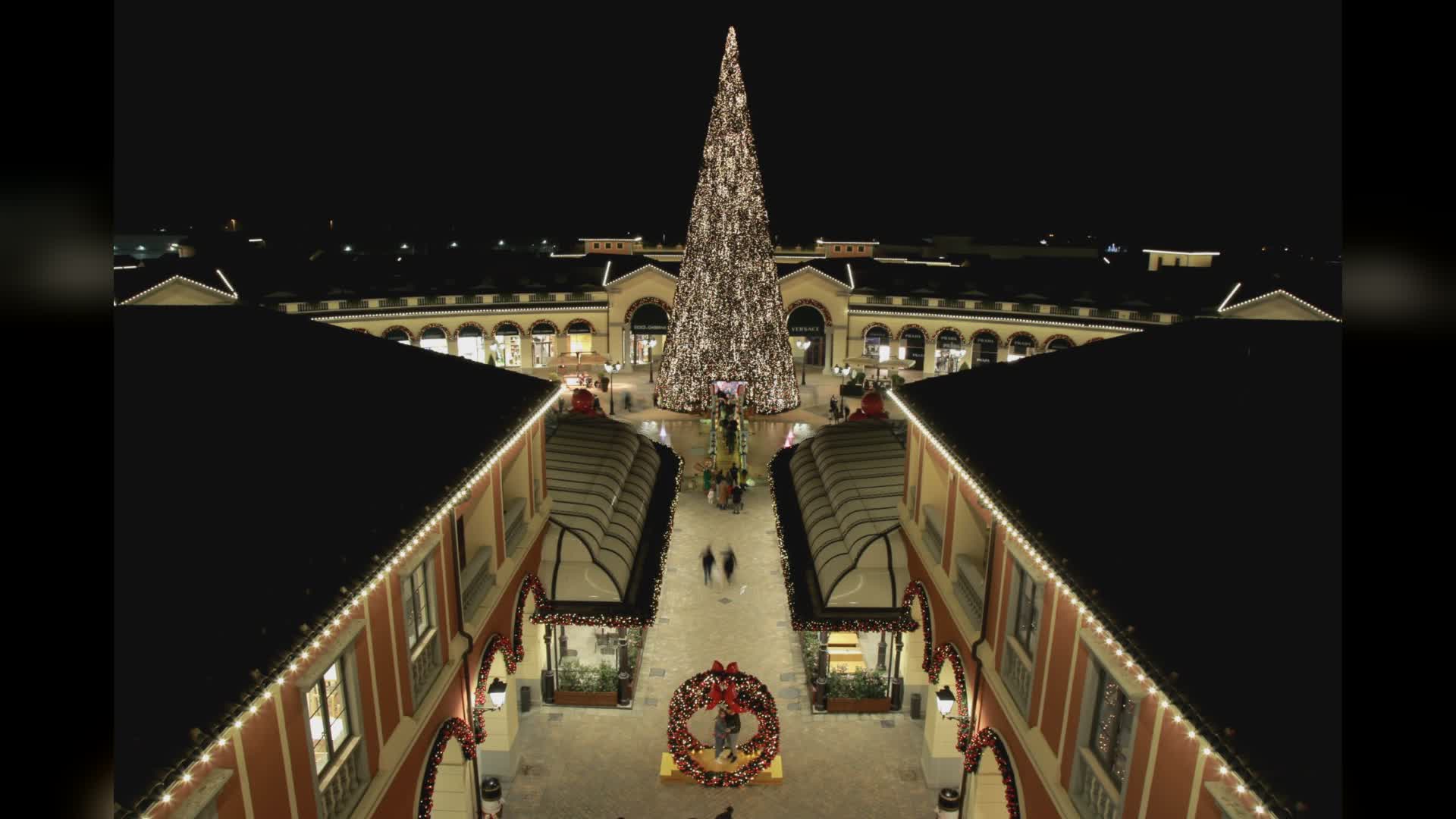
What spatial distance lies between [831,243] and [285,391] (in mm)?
55419

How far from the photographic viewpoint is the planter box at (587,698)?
19781 millimetres

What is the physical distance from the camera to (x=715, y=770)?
16797 millimetres

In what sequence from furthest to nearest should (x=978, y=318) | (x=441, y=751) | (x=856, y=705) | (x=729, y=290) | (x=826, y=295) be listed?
(x=826, y=295)
(x=978, y=318)
(x=729, y=290)
(x=856, y=705)
(x=441, y=751)

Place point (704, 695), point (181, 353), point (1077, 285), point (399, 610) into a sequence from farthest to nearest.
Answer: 1. point (1077, 285)
2. point (704, 695)
3. point (181, 353)
4. point (399, 610)

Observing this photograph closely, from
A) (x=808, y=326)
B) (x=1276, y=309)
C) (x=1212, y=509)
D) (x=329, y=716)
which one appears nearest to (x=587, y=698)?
(x=329, y=716)

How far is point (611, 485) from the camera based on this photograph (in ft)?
74.7

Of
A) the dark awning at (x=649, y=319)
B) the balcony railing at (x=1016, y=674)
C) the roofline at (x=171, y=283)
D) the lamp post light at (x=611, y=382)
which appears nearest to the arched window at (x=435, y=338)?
the lamp post light at (x=611, y=382)

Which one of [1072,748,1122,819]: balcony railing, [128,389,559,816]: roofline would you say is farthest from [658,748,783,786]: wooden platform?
[1072,748,1122,819]: balcony railing

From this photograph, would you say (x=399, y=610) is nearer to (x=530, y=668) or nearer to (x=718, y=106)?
(x=530, y=668)

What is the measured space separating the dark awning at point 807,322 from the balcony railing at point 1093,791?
4350cm

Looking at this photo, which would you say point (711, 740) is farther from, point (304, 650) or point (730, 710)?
point (304, 650)

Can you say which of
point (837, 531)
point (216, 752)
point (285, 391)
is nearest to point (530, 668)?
point (837, 531)

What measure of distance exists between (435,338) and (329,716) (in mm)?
42358

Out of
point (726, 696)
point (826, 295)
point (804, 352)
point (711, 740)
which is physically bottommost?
point (711, 740)
